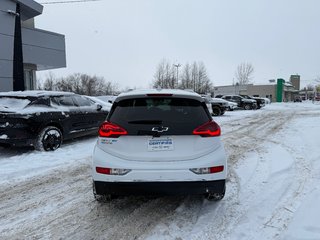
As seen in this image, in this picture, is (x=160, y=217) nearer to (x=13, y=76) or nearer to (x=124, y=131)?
(x=124, y=131)

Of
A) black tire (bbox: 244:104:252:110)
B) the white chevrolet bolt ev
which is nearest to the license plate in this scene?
the white chevrolet bolt ev

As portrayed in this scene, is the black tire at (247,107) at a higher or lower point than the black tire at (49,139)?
higher

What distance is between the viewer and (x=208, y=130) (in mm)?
3639

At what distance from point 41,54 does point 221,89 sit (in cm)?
7015

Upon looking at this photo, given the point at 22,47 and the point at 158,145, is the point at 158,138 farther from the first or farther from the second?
the point at 22,47

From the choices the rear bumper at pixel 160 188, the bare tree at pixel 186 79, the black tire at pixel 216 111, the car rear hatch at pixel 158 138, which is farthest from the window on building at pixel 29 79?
the bare tree at pixel 186 79

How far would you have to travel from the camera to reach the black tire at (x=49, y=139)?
24.1 feet

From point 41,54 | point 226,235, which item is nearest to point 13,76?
point 41,54

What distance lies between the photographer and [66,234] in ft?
11.2

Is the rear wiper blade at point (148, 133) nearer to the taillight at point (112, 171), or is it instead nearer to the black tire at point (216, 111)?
the taillight at point (112, 171)

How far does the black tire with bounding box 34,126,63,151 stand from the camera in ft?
24.1

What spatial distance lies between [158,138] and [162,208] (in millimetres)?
1175

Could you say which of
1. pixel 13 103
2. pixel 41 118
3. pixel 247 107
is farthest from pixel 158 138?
pixel 247 107

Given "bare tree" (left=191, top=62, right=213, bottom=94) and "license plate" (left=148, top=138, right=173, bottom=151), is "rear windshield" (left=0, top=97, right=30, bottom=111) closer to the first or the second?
"license plate" (left=148, top=138, right=173, bottom=151)
